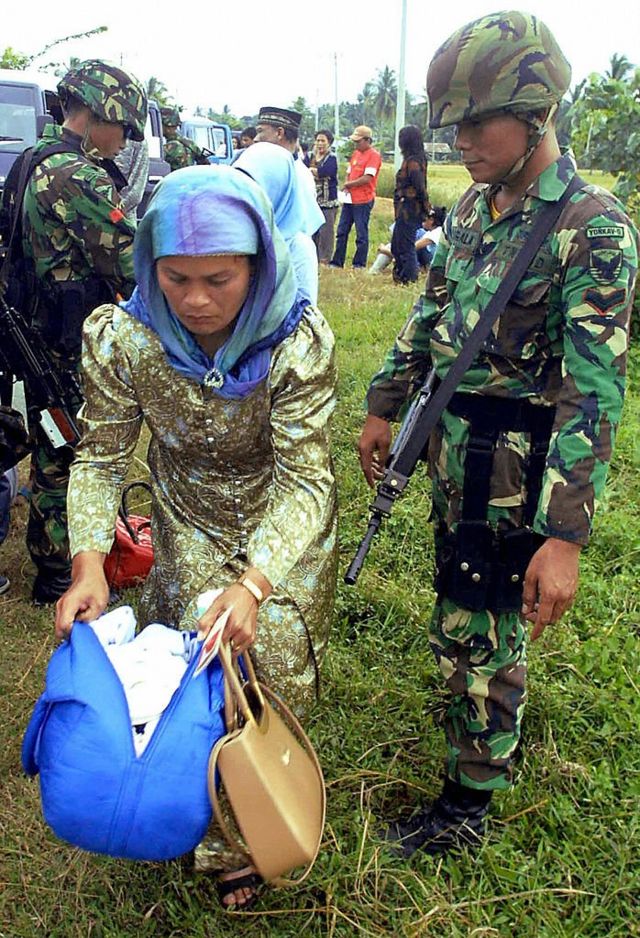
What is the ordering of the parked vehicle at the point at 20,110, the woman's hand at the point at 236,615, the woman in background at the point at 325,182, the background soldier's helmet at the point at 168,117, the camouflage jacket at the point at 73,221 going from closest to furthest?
1. the woman's hand at the point at 236,615
2. the camouflage jacket at the point at 73,221
3. the parked vehicle at the point at 20,110
4. the woman in background at the point at 325,182
5. the background soldier's helmet at the point at 168,117

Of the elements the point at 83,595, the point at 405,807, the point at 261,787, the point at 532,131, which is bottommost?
the point at 405,807

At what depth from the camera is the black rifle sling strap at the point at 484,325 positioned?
1756 millimetres

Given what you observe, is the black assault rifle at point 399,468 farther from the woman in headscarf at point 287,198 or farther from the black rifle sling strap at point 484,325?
the woman in headscarf at point 287,198

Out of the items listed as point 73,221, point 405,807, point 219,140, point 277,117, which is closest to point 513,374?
point 405,807

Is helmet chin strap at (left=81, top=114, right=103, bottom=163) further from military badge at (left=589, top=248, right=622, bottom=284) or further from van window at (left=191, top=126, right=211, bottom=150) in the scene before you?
van window at (left=191, top=126, right=211, bottom=150)

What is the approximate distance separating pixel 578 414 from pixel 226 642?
795 mm

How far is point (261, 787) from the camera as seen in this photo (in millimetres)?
1544

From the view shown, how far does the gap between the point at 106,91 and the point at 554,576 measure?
232 centimetres

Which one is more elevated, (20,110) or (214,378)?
(20,110)

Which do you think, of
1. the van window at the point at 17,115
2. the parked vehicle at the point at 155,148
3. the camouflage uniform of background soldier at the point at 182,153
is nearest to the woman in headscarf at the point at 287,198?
the camouflage uniform of background soldier at the point at 182,153

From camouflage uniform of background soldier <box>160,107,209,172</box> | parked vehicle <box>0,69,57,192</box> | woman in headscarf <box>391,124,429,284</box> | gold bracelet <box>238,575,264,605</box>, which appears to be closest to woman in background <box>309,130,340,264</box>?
woman in headscarf <box>391,124,429,284</box>

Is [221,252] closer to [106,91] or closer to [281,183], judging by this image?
[106,91]

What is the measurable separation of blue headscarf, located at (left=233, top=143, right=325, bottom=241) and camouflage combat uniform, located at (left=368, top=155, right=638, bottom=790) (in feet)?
4.80

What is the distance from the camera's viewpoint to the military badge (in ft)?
5.47
